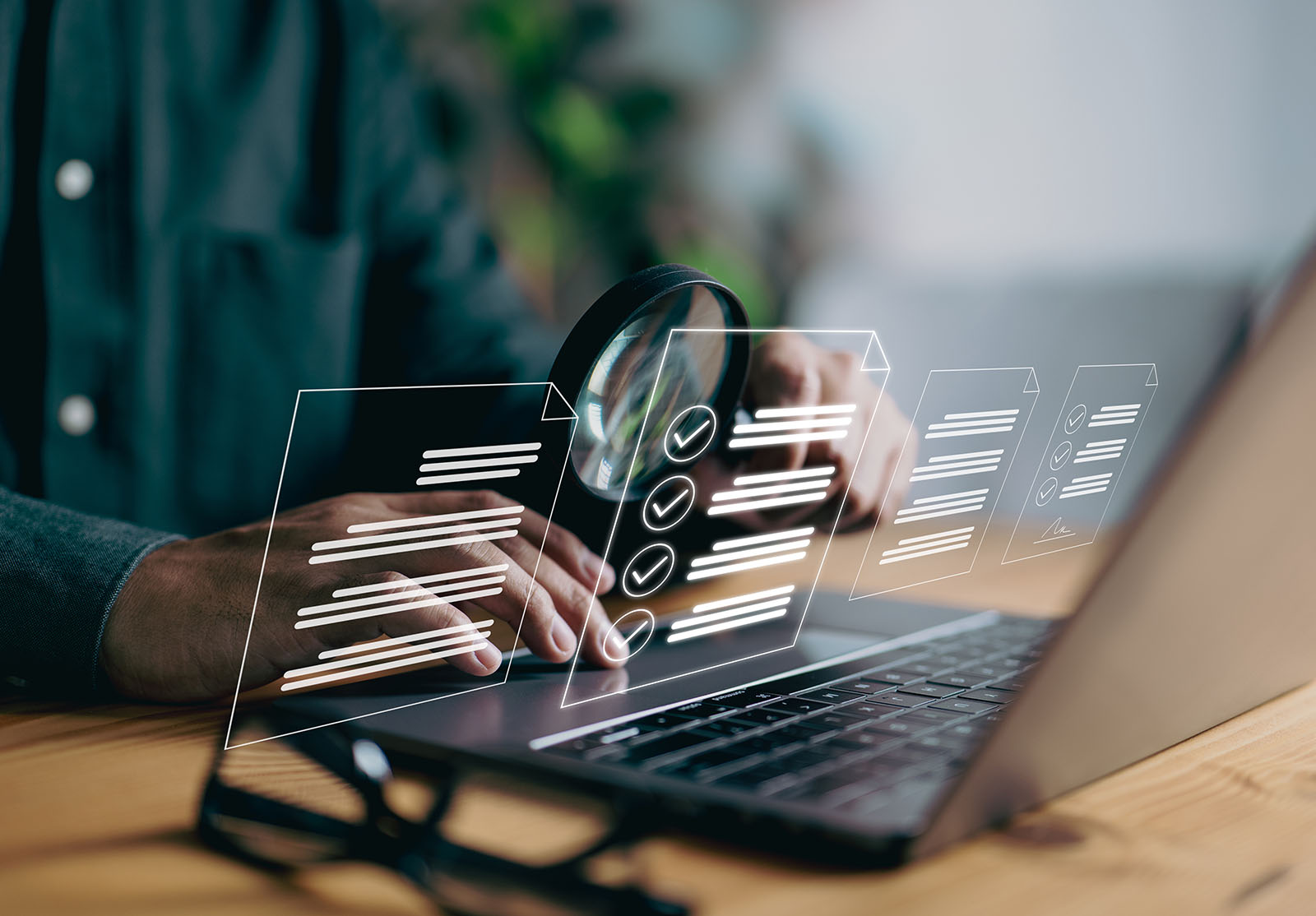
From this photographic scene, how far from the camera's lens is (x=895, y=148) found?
2062mm

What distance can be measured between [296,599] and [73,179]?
1.78 feet

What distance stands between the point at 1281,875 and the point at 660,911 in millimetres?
171

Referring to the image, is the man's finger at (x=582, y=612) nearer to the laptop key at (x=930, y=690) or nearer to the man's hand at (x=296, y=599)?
the man's hand at (x=296, y=599)

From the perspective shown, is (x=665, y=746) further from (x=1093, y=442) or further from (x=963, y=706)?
(x=1093, y=442)

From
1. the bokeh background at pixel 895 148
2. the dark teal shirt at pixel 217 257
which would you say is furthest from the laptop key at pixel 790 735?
the bokeh background at pixel 895 148

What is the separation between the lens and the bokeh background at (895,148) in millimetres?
1686

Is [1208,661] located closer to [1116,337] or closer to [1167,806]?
[1167,806]

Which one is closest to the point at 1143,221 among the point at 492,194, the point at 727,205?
the point at 727,205

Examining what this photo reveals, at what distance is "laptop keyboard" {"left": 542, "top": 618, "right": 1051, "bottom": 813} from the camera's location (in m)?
0.30

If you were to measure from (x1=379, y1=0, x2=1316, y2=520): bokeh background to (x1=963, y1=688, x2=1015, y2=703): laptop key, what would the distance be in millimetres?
1010

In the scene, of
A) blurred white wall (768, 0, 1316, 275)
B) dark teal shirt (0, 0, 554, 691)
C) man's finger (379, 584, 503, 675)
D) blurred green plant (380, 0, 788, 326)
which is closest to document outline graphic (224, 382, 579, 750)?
man's finger (379, 584, 503, 675)

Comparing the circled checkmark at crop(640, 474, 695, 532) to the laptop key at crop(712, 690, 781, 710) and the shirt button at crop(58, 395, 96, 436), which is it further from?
the shirt button at crop(58, 395, 96, 436)

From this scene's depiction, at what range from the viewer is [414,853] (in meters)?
0.27

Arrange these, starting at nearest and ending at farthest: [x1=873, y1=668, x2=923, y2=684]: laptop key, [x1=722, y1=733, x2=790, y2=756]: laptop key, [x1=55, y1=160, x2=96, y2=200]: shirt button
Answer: [x1=722, y1=733, x2=790, y2=756]: laptop key → [x1=873, y1=668, x2=923, y2=684]: laptop key → [x1=55, y1=160, x2=96, y2=200]: shirt button
